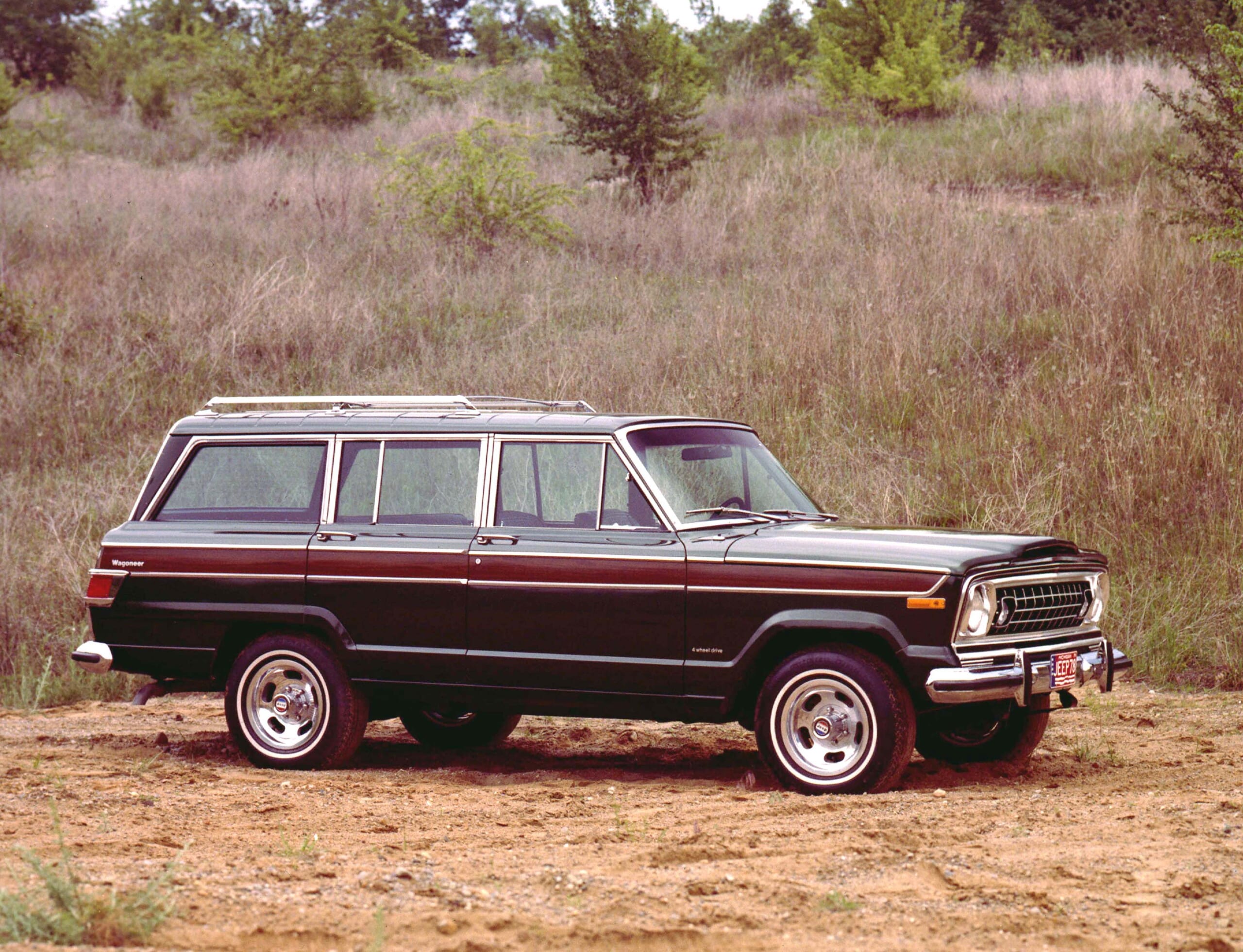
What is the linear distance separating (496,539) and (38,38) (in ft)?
119

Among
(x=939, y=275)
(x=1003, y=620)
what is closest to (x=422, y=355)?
(x=939, y=275)

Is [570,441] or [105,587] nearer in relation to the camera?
[570,441]

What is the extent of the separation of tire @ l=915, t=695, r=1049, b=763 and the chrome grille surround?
0.50 meters

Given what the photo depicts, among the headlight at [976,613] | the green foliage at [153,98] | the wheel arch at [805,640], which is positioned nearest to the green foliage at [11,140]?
the green foliage at [153,98]

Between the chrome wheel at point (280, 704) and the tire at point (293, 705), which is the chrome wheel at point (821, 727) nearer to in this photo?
the tire at point (293, 705)

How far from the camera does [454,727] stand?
29.1 ft

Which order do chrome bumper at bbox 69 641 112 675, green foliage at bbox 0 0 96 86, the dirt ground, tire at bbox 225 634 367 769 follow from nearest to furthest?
the dirt ground, tire at bbox 225 634 367 769, chrome bumper at bbox 69 641 112 675, green foliage at bbox 0 0 96 86

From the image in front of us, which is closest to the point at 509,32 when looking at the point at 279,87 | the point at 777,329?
the point at 279,87

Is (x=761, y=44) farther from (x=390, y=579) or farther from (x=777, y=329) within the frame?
(x=390, y=579)

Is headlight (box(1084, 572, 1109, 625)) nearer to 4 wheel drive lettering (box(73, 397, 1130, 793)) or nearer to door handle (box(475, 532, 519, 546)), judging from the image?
4 wheel drive lettering (box(73, 397, 1130, 793))

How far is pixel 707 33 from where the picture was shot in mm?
37125

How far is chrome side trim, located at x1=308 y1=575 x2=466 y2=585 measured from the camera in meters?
7.57

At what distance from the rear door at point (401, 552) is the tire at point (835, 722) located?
170cm

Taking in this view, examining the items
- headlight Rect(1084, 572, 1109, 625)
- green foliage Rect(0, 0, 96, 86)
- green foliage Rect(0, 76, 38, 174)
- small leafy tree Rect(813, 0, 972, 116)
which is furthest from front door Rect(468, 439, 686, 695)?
green foliage Rect(0, 0, 96, 86)
